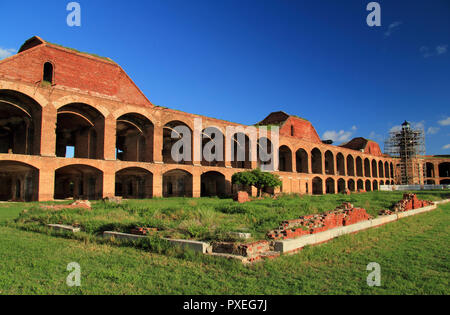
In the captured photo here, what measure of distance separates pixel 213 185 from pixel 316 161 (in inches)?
657

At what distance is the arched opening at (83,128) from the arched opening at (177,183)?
6433 mm

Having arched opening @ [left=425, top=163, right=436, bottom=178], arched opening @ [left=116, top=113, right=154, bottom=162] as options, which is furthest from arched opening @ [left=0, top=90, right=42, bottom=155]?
arched opening @ [left=425, top=163, right=436, bottom=178]

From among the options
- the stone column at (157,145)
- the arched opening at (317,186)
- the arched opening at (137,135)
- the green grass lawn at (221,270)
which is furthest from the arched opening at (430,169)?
the green grass lawn at (221,270)

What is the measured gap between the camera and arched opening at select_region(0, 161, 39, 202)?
17734mm

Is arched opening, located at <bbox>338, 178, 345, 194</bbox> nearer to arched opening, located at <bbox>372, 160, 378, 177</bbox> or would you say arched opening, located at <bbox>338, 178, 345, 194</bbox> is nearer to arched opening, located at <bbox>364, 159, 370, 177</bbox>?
arched opening, located at <bbox>364, 159, 370, 177</bbox>

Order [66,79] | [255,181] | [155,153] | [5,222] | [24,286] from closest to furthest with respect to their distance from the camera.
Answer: [24,286], [5,222], [66,79], [155,153], [255,181]

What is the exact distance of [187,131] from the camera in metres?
25.4

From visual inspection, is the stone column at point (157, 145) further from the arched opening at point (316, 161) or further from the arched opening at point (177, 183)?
the arched opening at point (316, 161)

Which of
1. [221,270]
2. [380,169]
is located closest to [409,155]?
[380,169]

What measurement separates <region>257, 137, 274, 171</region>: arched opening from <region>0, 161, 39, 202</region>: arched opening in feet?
66.7
